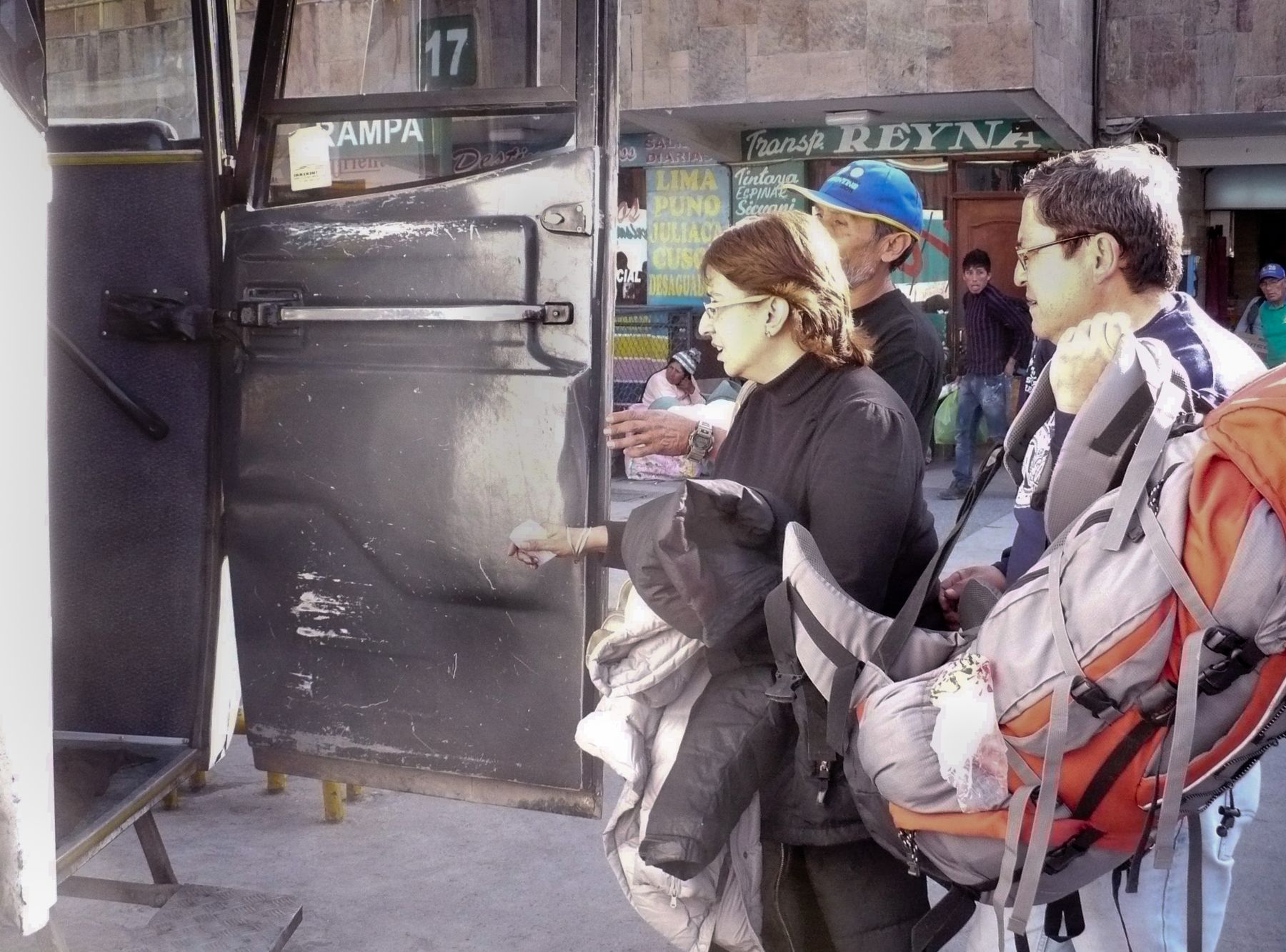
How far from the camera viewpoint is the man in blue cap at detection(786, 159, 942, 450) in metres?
3.24

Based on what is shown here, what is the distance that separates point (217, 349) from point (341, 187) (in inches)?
19.7

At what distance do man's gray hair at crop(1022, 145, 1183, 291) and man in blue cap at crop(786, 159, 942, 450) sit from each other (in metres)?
1.00

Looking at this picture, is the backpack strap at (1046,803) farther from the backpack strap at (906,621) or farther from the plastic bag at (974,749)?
the backpack strap at (906,621)

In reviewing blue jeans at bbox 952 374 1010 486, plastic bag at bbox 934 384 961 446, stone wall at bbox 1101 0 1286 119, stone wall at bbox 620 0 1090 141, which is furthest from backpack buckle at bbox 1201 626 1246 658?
stone wall at bbox 1101 0 1286 119

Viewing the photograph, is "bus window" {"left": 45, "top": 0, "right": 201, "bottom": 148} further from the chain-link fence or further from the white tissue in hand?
the chain-link fence

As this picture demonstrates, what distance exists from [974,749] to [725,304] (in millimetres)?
970

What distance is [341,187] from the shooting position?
10.3ft

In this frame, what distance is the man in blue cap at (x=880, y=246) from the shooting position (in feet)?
10.6

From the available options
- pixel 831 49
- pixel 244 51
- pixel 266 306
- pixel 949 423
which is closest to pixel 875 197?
pixel 266 306

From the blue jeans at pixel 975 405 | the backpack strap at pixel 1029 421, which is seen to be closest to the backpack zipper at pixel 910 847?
the backpack strap at pixel 1029 421

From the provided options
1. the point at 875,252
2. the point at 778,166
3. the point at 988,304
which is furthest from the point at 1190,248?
the point at 875,252

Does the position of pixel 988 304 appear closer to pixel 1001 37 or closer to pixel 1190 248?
pixel 1001 37

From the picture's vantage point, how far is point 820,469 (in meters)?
2.29

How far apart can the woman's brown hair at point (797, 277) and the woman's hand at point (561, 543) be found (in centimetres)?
60
